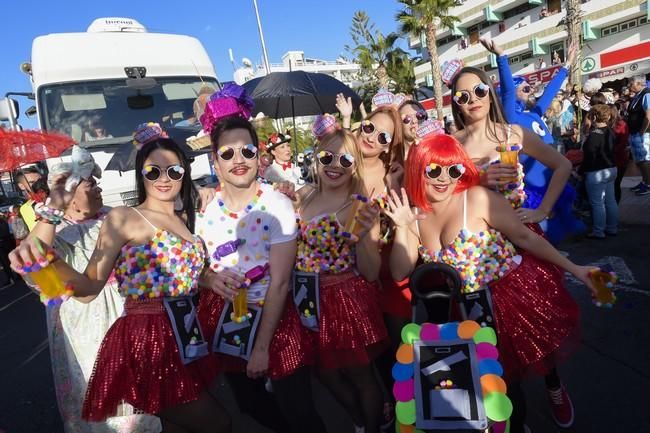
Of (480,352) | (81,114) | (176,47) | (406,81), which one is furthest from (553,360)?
(406,81)

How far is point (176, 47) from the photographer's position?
244 inches

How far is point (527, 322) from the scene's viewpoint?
1.99 meters

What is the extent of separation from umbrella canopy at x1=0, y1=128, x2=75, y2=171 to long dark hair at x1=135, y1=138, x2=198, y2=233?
68 centimetres

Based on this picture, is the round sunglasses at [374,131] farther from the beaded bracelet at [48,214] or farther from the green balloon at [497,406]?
the beaded bracelet at [48,214]

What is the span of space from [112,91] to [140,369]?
4791 millimetres

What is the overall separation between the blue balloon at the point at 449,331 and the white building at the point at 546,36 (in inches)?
775

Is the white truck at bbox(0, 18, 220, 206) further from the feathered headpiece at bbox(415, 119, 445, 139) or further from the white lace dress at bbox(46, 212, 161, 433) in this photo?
the feathered headpiece at bbox(415, 119, 445, 139)

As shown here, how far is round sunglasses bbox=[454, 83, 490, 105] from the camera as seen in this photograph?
2.41 meters

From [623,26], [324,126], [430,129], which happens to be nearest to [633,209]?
[430,129]

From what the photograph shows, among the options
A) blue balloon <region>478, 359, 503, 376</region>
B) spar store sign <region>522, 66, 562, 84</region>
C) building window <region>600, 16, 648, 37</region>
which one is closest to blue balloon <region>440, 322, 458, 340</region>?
blue balloon <region>478, 359, 503, 376</region>

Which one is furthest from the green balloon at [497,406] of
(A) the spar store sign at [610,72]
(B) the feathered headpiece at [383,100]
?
(A) the spar store sign at [610,72]

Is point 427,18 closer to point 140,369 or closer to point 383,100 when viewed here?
point 383,100

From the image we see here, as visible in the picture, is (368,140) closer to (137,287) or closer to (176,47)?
(137,287)

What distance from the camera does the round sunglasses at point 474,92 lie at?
241 centimetres
